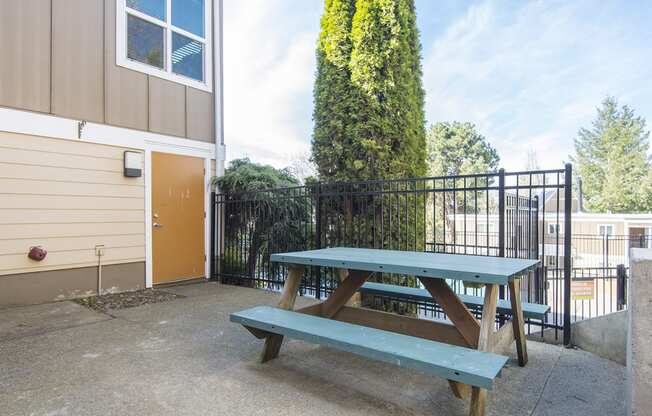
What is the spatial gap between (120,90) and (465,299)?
484 cm

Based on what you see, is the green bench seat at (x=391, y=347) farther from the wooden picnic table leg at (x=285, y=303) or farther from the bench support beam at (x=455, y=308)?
the bench support beam at (x=455, y=308)

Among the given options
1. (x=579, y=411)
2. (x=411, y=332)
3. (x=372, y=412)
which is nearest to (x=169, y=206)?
(x=411, y=332)

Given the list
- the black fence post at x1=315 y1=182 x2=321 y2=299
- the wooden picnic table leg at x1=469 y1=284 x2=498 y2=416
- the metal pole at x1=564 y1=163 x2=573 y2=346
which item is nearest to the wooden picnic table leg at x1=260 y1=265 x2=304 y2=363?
the wooden picnic table leg at x1=469 y1=284 x2=498 y2=416

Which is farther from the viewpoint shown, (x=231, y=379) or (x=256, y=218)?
(x=256, y=218)

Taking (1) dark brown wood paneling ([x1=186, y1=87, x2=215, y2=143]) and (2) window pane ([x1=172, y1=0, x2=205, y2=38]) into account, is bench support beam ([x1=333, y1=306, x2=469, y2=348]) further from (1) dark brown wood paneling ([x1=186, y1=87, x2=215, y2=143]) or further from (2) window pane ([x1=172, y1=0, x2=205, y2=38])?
(2) window pane ([x1=172, y1=0, x2=205, y2=38])

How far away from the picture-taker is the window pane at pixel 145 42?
504cm

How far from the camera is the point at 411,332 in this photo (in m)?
2.73

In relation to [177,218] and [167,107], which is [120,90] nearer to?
[167,107]

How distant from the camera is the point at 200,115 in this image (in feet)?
19.2

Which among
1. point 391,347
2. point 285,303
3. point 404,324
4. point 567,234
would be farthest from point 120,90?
point 567,234

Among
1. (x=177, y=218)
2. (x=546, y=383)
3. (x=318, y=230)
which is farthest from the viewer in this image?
(x=177, y=218)

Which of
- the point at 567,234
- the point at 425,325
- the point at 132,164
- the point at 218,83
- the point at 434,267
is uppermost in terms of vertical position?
the point at 218,83

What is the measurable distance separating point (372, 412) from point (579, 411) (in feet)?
3.69

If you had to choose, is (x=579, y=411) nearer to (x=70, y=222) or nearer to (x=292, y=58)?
(x=70, y=222)
